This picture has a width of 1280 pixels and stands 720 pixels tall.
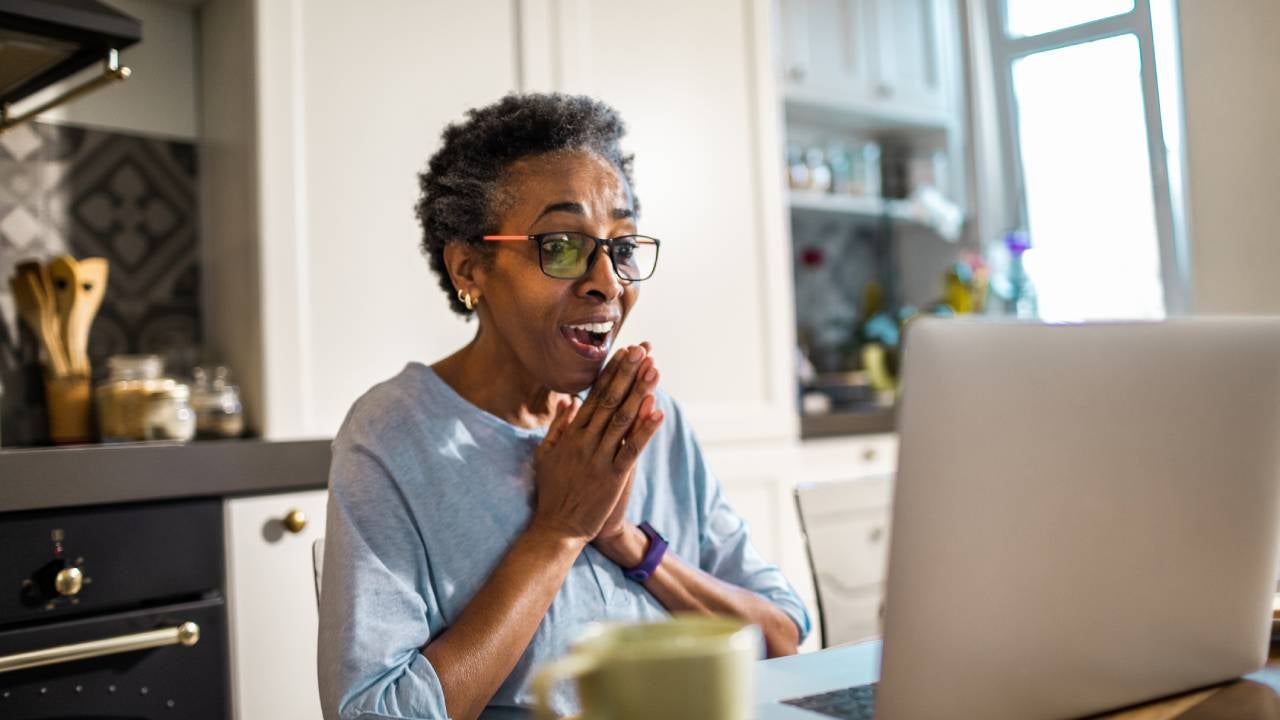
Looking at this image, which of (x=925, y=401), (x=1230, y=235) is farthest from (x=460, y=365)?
(x=1230, y=235)

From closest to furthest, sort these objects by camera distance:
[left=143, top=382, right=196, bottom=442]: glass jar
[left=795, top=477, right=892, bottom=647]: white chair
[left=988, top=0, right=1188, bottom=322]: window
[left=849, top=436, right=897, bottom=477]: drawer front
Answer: [left=795, top=477, right=892, bottom=647]: white chair
[left=143, top=382, right=196, bottom=442]: glass jar
[left=849, top=436, right=897, bottom=477]: drawer front
[left=988, top=0, right=1188, bottom=322]: window

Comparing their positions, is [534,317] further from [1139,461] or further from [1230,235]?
[1230,235]

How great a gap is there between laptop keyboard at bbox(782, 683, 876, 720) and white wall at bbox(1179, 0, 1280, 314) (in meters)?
1.69

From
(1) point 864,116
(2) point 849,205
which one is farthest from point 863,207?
(1) point 864,116

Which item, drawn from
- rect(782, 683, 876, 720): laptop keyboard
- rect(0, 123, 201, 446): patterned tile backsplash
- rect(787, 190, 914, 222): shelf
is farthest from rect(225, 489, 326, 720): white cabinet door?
rect(787, 190, 914, 222): shelf

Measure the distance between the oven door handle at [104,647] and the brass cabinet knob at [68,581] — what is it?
80mm

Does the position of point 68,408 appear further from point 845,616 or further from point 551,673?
point 551,673

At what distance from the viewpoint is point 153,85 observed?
2297 mm

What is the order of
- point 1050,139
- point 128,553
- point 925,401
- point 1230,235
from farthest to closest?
1. point 1050,139
2. point 1230,235
3. point 128,553
4. point 925,401

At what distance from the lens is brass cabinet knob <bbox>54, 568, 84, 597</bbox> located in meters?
1.60

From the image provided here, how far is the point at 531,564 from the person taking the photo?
1.13m

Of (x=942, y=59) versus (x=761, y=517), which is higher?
(x=942, y=59)

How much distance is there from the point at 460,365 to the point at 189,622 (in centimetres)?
75

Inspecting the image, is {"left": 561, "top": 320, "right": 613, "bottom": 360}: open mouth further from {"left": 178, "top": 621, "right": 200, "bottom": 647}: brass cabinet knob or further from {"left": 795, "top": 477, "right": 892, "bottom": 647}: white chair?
{"left": 178, "top": 621, "right": 200, "bottom": 647}: brass cabinet knob
